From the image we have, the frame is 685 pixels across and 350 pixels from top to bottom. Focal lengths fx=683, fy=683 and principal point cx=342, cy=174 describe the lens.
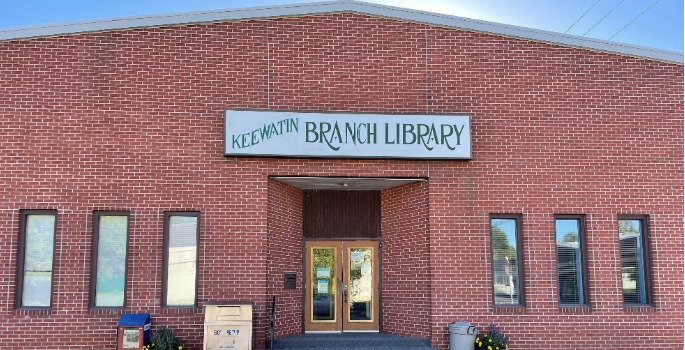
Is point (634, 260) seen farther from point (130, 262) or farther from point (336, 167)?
point (130, 262)

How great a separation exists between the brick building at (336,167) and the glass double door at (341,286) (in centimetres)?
63

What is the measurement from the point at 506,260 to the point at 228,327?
588cm

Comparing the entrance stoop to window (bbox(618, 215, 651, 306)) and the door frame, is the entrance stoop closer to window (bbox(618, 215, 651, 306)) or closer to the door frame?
the door frame

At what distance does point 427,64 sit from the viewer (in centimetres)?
1455

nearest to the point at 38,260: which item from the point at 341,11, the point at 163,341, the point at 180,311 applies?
the point at 180,311

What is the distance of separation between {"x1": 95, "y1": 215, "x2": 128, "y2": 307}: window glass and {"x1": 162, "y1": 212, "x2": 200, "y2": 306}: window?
842 mm

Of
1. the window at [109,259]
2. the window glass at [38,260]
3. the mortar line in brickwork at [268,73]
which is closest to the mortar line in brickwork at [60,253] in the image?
the window glass at [38,260]

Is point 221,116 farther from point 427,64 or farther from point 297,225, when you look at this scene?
point 427,64

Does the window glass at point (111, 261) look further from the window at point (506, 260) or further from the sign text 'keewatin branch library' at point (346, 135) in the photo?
the window at point (506, 260)

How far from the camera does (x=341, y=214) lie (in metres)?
15.9

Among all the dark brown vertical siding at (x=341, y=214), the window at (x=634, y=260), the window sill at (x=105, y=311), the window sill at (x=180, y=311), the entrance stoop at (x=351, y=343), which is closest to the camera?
the window sill at (x=105, y=311)

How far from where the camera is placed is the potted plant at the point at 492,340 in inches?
523

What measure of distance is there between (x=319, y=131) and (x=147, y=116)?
351cm

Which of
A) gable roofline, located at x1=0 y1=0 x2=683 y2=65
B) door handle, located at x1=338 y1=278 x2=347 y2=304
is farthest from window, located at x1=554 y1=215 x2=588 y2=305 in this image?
door handle, located at x1=338 y1=278 x2=347 y2=304
